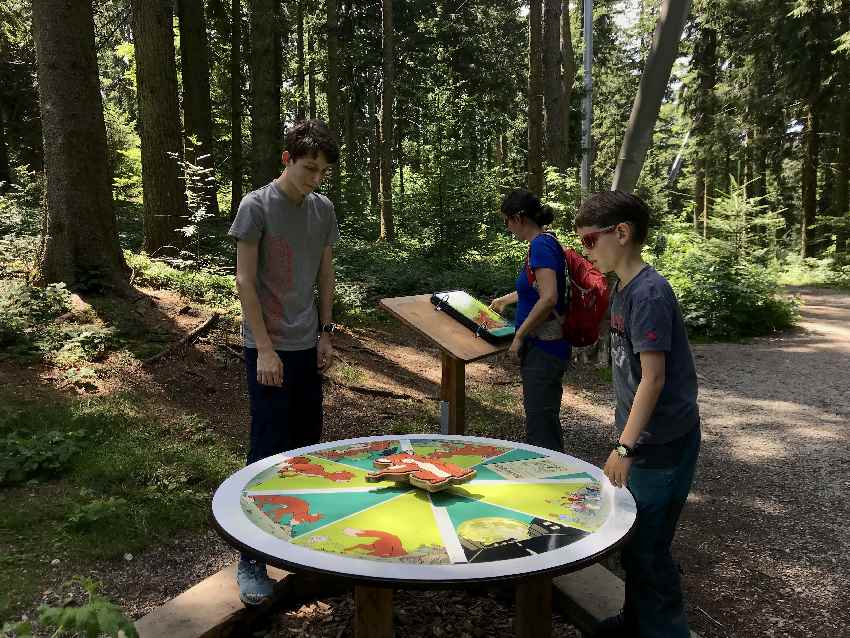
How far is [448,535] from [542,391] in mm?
1795

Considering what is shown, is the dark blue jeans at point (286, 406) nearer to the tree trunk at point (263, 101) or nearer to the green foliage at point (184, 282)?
the green foliage at point (184, 282)

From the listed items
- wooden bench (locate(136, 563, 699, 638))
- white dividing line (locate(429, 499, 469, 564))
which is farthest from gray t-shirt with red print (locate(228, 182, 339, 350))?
white dividing line (locate(429, 499, 469, 564))

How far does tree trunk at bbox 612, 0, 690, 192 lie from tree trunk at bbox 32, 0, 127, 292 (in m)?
5.84

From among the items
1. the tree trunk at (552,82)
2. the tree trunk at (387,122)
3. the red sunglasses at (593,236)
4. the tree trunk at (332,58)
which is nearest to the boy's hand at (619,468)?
the red sunglasses at (593,236)

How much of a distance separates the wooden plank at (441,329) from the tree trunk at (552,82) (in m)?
10.6

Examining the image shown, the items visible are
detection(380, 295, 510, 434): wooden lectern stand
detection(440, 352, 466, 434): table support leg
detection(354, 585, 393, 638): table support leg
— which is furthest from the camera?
detection(440, 352, 466, 434): table support leg

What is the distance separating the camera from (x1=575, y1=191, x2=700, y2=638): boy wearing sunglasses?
252 cm

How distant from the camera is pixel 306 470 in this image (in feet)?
10.0

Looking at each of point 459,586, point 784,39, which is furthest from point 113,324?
point 784,39

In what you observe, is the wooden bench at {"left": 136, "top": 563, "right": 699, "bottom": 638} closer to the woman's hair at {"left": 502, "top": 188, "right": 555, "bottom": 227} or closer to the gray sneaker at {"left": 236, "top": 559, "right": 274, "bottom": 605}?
the gray sneaker at {"left": 236, "top": 559, "right": 274, "bottom": 605}

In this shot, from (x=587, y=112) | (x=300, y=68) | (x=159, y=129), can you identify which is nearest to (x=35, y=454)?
(x=159, y=129)

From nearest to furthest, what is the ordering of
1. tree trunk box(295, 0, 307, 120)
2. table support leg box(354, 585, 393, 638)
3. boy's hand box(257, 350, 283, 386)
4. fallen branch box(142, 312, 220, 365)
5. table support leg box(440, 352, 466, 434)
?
table support leg box(354, 585, 393, 638), boy's hand box(257, 350, 283, 386), table support leg box(440, 352, 466, 434), fallen branch box(142, 312, 220, 365), tree trunk box(295, 0, 307, 120)

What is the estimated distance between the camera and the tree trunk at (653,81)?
6.45 metres

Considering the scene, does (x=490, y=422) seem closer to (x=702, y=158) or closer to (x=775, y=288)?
(x=775, y=288)
